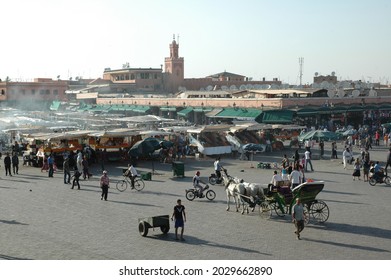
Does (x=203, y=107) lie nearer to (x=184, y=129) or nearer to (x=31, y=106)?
(x=184, y=129)

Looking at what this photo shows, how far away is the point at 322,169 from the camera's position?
2602 centimetres

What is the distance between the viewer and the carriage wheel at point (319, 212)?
587 inches

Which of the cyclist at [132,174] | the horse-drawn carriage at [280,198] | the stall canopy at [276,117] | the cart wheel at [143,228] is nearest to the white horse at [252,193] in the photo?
the horse-drawn carriage at [280,198]

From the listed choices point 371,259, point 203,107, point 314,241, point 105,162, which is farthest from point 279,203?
point 203,107

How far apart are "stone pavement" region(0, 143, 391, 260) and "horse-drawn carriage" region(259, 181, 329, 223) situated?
30cm

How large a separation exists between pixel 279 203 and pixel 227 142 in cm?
1738

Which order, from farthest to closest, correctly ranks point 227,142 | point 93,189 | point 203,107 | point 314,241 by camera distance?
point 203,107 → point 227,142 → point 93,189 → point 314,241

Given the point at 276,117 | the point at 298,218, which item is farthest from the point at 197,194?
the point at 276,117

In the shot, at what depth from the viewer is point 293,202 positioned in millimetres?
14930

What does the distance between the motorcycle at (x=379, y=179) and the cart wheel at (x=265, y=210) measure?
714 cm

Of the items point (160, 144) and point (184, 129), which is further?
point (184, 129)

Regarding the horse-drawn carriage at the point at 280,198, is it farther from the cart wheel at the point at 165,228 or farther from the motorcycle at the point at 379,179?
the motorcycle at the point at 379,179

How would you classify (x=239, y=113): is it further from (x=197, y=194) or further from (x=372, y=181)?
(x=197, y=194)

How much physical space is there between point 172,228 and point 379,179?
32.6 feet
